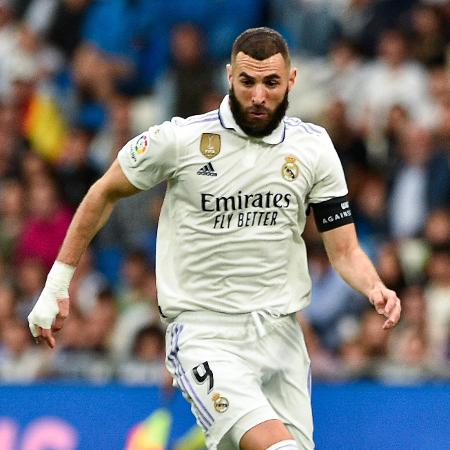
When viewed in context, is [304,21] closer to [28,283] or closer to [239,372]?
[28,283]

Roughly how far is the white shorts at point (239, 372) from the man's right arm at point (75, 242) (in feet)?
1.71

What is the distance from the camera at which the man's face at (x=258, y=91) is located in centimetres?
610

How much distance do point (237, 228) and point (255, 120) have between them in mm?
485

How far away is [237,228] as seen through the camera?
627cm

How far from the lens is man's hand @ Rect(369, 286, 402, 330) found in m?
5.93

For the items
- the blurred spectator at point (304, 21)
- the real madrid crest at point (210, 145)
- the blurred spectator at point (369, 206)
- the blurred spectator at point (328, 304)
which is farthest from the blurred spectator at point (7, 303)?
the real madrid crest at point (210, 145)

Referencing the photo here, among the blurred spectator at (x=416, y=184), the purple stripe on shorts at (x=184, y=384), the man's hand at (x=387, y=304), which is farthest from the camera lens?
the blurred spectator at (x=416, y=184)

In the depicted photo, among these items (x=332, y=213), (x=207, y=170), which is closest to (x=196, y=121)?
(x=207, y=170)

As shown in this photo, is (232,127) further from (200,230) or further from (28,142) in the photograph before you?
(28,142)

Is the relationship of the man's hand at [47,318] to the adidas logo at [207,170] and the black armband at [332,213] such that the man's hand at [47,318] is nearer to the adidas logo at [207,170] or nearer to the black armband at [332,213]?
the adidas logo at [207,170]

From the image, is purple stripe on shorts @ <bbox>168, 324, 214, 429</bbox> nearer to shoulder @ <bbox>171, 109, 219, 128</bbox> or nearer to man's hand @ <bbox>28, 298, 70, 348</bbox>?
man's hand @ <bbox>28, 298, 70, 348</bbox>

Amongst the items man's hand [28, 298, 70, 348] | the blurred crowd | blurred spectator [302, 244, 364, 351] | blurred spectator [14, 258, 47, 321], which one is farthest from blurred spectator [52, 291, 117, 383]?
man's hand [28, 298, 70, 348]

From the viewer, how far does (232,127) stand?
6.27m

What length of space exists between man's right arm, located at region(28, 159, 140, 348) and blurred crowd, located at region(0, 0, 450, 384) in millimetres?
3031
